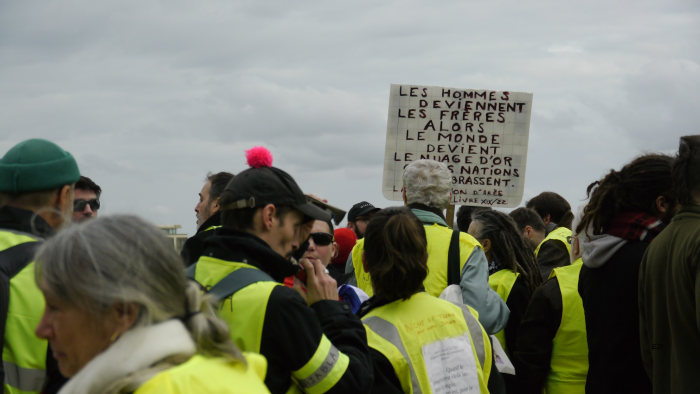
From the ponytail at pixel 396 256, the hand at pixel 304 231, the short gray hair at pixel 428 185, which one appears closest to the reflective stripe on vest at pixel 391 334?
the ponytail at pixel 396 256

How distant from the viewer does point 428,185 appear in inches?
171

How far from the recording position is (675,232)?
3092mm

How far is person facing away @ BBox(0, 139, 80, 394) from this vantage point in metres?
2.45

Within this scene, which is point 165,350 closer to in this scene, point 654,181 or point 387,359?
point 387,359

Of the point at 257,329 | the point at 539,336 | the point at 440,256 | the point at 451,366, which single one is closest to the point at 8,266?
the point at 257,329

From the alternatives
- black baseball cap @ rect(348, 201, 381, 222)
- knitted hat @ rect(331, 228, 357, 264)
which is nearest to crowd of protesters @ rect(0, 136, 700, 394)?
knitted hat @ rect(331, 228, 357, 264)

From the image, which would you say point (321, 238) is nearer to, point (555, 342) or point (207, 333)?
point (555, 342)

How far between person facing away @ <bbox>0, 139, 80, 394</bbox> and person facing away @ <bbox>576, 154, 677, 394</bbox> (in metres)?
2.62

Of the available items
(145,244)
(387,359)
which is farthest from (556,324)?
(145,244)

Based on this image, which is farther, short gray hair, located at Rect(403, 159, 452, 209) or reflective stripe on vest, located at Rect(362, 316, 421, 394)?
short gray hair, located at Rect(403, 159, 452, 209)

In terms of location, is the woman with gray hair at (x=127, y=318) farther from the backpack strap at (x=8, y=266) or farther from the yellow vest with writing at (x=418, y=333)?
the yellow vest with writing at (x=418, y=333)

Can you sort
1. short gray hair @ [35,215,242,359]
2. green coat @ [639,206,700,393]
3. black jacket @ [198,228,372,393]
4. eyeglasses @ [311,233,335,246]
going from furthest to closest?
eyeglasses @ [311,233,335,246], green coat @ [639,206,700,393], black jacket @ [198,228,372,393], short gray hair @ [35,215,242,359]

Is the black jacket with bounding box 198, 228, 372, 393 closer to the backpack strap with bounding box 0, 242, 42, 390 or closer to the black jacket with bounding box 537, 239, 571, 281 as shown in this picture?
the backpack strap with bounding box 0, 242, 42, 390

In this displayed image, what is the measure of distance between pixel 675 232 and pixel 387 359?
1.46 m
